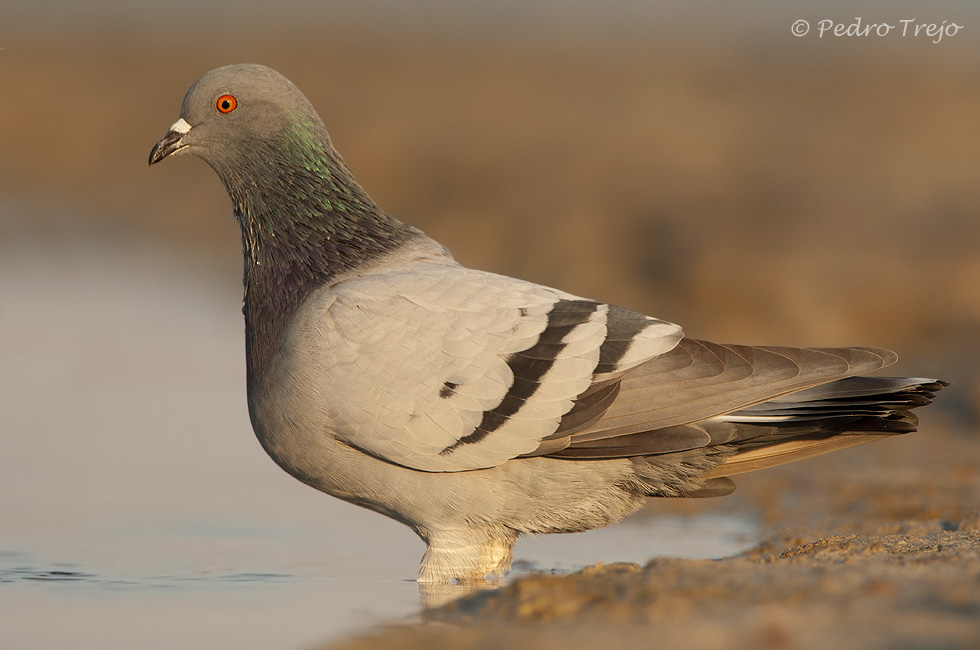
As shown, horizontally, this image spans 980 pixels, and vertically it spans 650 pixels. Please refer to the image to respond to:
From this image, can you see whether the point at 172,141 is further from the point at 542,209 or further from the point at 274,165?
the point at 542,209

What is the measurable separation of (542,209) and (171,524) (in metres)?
7.48

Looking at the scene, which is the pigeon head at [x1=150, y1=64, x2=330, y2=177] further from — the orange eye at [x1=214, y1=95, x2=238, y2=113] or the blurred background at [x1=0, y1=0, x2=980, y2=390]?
the blurred background at [x1=0, y1=0, x2=980, y2=390]

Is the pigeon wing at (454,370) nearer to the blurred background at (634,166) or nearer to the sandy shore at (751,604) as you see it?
the sandy shore at (751,604)

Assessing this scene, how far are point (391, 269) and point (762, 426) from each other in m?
1.83

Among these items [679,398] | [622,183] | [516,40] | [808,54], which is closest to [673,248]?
[622,183]

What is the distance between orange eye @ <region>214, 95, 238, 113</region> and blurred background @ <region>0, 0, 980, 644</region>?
100 inches

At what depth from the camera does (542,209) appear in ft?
45.5

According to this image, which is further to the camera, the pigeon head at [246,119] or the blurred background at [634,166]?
the blurred background at [634,166]

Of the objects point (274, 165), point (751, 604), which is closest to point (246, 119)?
point (274, 165)

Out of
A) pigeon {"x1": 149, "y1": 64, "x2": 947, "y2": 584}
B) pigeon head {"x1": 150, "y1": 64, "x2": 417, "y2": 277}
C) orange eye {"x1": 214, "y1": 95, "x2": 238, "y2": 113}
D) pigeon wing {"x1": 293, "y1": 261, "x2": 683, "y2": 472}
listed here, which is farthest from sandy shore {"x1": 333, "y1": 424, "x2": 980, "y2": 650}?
orange eye {"x1": 214, "y1": 95, "x2": 238, "y2": 113}

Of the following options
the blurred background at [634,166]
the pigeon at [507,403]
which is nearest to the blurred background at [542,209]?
the blurred background at [634,166]

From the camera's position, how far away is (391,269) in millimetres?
5816

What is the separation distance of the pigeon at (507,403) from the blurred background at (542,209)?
2150 millimetres

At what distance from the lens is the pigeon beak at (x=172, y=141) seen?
624cm
